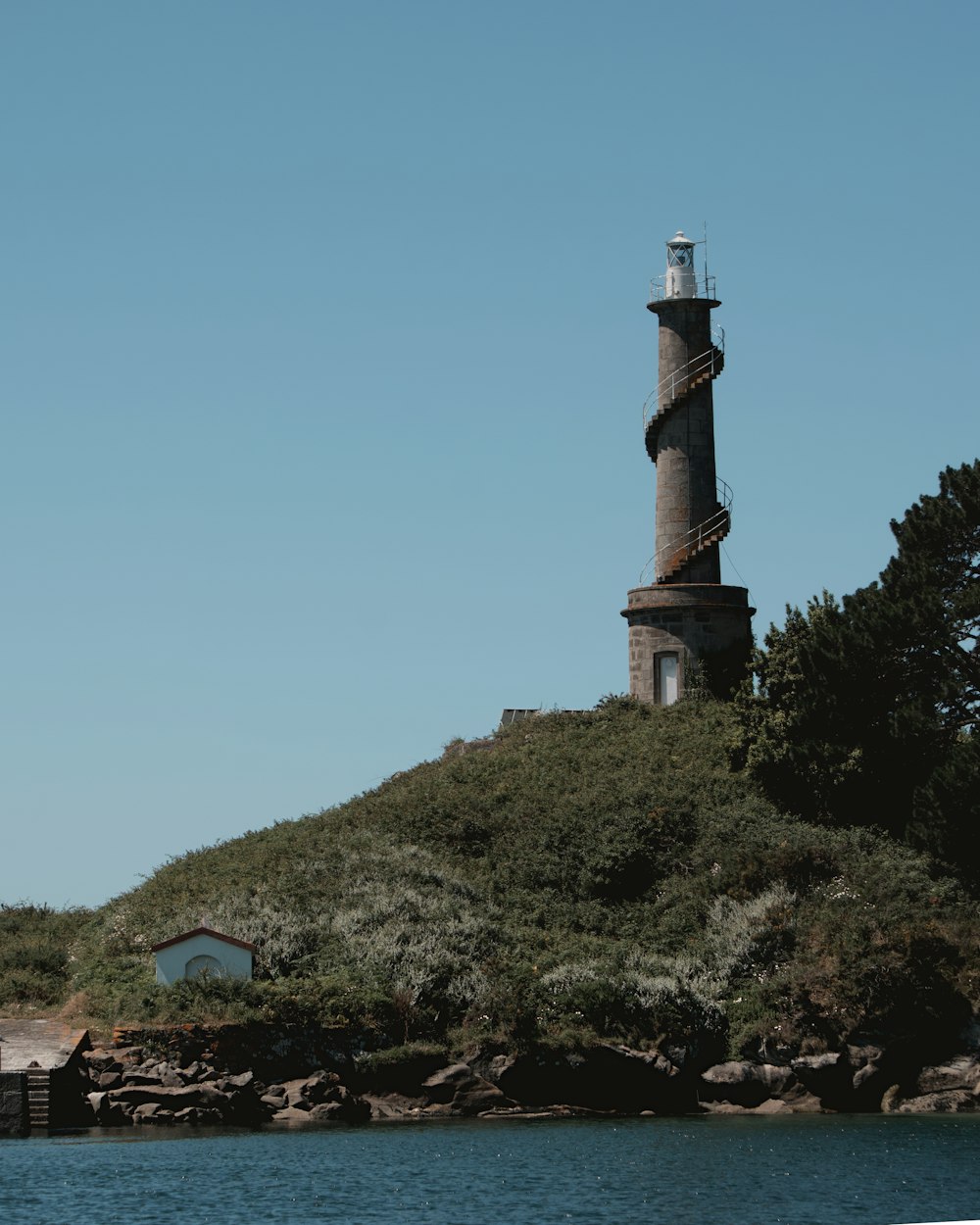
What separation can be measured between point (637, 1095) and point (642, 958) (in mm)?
3673

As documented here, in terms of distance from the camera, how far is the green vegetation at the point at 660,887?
41.7 meters

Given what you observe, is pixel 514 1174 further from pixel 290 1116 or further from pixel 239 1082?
pixel 239 1082

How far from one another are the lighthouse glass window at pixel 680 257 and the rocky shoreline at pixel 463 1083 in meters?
30.5

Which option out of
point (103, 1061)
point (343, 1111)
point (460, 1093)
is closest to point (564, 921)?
point (460, 1093)

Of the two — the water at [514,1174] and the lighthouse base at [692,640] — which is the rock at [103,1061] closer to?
the water at [514,1174]

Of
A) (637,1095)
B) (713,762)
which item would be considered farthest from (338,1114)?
(713,762)

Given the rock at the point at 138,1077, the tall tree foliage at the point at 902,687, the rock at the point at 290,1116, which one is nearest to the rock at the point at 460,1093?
the rock at the point at 290,1116

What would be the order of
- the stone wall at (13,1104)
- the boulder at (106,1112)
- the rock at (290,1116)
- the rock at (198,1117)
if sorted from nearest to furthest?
1. the stone wall at (13,1104)
2. the boulder at (106,1112)
3. the rock at (198,1117)
4. the rock at (290,1116)

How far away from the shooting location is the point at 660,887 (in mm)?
49031

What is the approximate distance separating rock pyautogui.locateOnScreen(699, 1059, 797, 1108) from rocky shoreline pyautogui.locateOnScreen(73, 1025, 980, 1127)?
0.07 ft

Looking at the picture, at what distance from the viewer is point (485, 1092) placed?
40.5 metres

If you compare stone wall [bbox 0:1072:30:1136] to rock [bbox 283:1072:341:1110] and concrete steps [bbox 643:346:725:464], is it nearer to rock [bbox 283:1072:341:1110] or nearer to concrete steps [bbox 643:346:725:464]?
rock [bbox 283:1072:341:1110]

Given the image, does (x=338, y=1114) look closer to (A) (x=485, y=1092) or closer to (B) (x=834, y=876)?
(A) (x=485, y=1092)

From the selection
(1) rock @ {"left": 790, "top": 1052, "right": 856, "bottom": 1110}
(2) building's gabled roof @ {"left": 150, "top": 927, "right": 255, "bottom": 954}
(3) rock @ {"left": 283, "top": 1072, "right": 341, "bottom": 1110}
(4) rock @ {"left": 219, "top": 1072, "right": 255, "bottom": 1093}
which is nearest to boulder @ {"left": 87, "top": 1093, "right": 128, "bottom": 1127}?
(4) rock @ {"left": 219, "top": 1072, "right": 255, "bottom": 1093}
